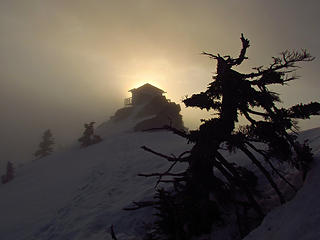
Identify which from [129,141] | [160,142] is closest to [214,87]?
[160,142]

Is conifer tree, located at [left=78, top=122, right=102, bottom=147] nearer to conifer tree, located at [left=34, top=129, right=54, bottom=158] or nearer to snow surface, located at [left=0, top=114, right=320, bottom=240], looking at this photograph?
snow surface, located at [left=0, top=114, right=320, bottom=240]

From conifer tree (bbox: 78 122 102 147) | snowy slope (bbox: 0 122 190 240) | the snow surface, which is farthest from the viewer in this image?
conifer tree (bbox: 78 122 102 147)

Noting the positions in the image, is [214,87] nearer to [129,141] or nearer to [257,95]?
[257,95]

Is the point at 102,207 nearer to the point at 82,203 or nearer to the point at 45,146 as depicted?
the point at 82,203

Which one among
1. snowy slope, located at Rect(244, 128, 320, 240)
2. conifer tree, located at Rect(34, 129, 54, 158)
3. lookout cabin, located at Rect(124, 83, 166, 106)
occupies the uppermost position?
lookout cabin, located at Rect(124, 83, 166, 106)

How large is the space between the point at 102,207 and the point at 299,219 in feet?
39.7

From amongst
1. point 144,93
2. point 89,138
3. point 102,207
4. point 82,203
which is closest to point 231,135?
point 102,207

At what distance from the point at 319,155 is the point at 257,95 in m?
2.30

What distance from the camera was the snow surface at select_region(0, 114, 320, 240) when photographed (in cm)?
530

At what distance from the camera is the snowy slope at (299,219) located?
14.6 feet

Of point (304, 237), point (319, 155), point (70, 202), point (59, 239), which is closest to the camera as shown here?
point (304, 237)

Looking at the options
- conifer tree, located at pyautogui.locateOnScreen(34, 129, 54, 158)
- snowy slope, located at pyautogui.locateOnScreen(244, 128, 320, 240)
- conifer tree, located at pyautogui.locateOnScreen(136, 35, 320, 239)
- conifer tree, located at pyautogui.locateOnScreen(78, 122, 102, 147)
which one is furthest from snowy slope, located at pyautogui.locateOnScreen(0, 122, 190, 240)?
conifer tree, located at pyautogui.locateOnScreen(34, 129, 54, 158)

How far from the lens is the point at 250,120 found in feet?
26.0

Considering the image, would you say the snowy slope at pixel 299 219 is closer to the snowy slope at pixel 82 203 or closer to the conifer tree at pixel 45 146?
the snowy slope at pixel 82 203
